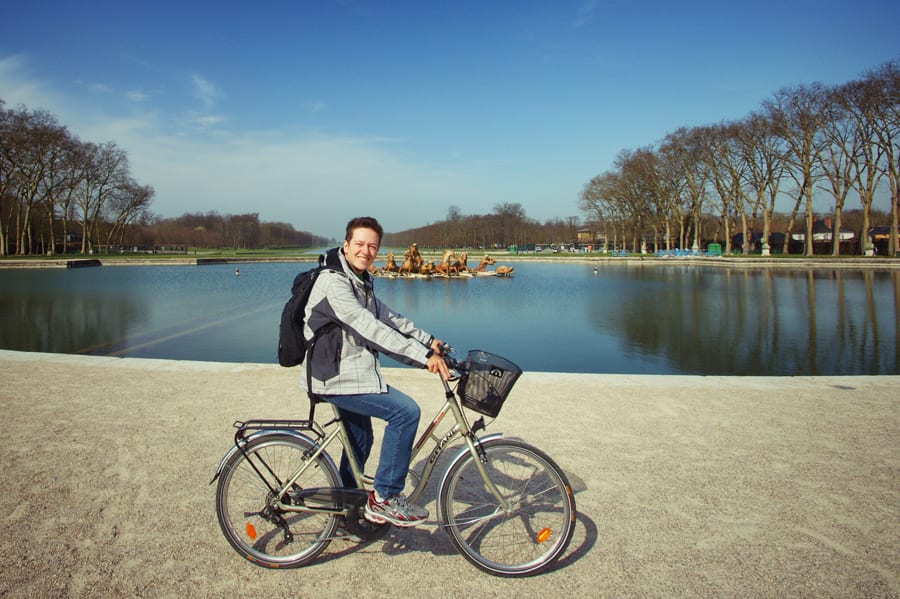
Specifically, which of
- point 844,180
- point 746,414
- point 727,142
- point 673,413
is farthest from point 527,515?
point 727,142

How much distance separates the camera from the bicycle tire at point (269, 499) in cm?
318

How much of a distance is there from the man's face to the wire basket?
857 millimetres

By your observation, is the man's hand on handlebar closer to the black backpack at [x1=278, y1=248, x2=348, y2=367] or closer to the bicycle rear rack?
the black backpack at [x1=278, y1=248, x2=348, y2=367]

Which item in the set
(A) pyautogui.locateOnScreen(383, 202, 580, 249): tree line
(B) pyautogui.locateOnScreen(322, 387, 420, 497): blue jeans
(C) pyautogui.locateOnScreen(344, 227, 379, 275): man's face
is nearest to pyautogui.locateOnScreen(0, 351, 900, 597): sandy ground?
(B) pyautogui.locateOnScreen(322, 387, 420, 497): blue jeans

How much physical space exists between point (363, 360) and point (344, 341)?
15 centimetres

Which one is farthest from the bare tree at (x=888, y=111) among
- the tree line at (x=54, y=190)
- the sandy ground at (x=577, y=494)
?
the tree line at (x=54, y=190)

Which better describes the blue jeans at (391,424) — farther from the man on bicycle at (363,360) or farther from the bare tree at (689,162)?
the bare tree at (689,162)

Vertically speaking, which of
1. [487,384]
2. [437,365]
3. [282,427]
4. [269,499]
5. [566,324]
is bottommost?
[566,324]

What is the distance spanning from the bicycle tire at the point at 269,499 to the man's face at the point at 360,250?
1.04 m

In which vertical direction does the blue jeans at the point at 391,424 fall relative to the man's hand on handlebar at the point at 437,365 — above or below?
below

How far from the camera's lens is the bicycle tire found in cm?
318

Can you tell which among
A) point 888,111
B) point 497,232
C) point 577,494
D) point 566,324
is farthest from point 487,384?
point 497,232

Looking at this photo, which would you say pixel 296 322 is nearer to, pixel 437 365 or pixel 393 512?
pixel 437 365

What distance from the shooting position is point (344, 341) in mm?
3125
